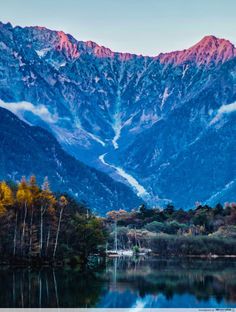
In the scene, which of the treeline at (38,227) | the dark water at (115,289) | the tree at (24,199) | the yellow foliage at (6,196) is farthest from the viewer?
the tree at (24,199)

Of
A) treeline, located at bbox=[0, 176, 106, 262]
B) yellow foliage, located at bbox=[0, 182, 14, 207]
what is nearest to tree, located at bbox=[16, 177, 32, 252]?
treeline, located at bbox=[0, 176, 106, 262]

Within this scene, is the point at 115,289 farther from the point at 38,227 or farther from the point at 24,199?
the point at 38,227

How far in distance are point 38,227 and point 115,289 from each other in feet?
144

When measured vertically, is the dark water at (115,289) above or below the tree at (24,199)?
below

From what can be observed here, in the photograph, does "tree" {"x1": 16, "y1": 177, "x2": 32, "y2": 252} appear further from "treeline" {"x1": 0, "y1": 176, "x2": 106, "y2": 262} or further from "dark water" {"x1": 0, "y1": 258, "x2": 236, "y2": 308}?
"dark water" {"x1": 0, "y1": 258, "x2": 236, "y2": 308}

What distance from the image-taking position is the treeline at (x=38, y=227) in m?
135

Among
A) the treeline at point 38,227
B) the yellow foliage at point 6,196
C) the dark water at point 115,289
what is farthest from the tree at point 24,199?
the dark water at point 115,289

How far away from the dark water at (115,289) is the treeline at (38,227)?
8408mm

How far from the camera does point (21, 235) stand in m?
136

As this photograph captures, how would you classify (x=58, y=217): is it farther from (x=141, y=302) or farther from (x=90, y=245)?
(x=141, y=302)

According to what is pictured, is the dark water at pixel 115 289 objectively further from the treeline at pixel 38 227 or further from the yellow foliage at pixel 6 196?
the yellow foliage at pixel 6 196

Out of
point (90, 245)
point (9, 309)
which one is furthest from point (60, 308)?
point (90, 245)

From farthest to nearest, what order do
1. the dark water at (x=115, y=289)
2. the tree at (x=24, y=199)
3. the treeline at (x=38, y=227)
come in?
the tree at (x=24, y=199) → the treeline at (x=38, y=227) → the dark water at (x=115, y=289)

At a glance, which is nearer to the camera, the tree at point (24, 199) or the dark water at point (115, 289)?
the dark water at point (115, 289)
